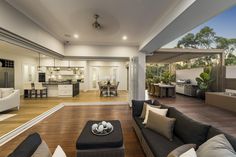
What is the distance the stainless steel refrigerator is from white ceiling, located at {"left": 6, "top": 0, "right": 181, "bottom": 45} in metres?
5.56

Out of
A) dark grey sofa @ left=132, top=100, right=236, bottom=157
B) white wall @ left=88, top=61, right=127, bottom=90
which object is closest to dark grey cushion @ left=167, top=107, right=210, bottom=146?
dark grey sofa @ left=132, top=100, right=236, bottom=157

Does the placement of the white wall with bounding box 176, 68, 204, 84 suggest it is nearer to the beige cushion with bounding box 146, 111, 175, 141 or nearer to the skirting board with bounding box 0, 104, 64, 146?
the beige cushion with bounding box 146, 111, 175, 141

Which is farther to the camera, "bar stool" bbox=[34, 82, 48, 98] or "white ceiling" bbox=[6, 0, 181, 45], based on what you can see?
"bar stool" bbox=[34, 82, 48, 98]

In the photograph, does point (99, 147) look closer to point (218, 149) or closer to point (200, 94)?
point (218, 149)

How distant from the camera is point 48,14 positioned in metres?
3.41

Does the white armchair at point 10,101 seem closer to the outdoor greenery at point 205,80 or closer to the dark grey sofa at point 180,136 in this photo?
the dark grey sofa at point 180,136

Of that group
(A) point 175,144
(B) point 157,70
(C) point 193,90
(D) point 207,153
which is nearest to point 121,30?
(A) point 175,144

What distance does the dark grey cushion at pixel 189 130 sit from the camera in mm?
1732

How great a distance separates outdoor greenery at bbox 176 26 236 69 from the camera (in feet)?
32.9

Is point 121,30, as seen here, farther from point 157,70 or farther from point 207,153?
point 157,70

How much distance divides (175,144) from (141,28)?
353 cm

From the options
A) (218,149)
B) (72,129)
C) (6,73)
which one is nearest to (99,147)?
(218,149)

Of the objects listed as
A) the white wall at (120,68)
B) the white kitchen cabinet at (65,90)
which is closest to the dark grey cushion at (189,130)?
the white kitchen cabinet at (65,90)

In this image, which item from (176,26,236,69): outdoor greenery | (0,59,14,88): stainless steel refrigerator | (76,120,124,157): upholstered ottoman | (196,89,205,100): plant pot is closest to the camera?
(76,120,124,157): upholstered ottoman
